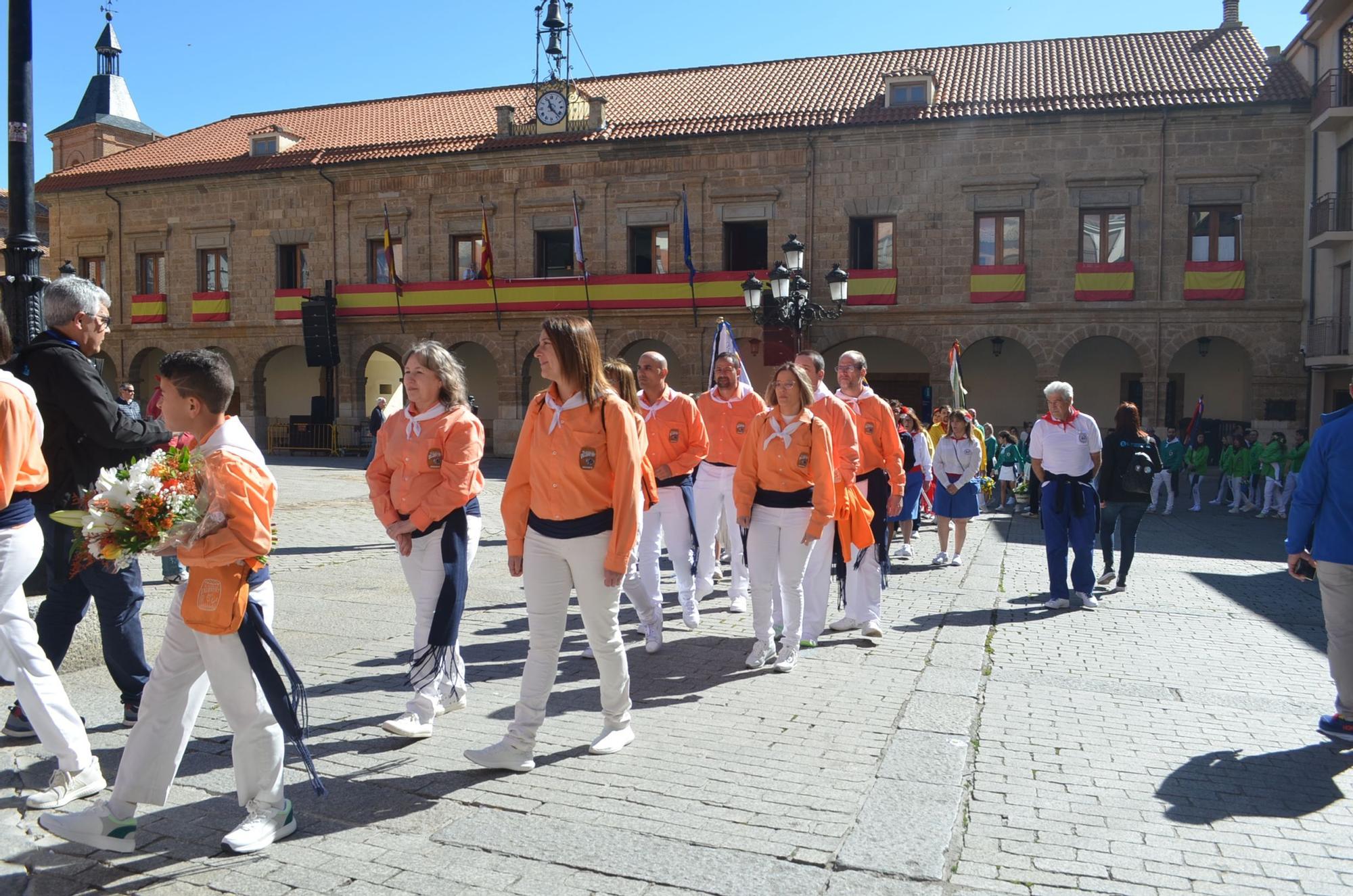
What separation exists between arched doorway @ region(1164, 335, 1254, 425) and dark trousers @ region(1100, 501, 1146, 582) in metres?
18.9

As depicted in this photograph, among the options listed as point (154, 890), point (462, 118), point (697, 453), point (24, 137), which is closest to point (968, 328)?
point (462, 118)

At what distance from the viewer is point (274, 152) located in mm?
33438

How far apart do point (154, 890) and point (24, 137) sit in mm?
5062

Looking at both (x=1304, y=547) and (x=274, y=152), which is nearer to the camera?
(x=1304, y=547)

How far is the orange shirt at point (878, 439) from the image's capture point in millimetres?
7441

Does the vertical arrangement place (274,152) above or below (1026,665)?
above

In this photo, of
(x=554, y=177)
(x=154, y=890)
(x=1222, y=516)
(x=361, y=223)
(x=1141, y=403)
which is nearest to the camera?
(x=154, y=890)

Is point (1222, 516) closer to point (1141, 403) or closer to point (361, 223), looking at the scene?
point (1141, 403)

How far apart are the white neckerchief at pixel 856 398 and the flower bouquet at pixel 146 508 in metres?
5.17

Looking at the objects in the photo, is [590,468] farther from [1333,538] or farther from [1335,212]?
[1335,212]

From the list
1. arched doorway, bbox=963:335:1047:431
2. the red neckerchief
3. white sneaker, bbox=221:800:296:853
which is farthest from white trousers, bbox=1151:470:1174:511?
white sneaker, bbox=221:800:296:853

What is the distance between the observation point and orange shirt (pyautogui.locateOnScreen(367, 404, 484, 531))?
190 inches

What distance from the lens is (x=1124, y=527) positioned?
9305 millimetres

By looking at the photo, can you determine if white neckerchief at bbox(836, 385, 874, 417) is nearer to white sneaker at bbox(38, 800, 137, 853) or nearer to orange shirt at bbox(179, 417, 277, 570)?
orange shirt at bbox(179, 417, 277, 570)
